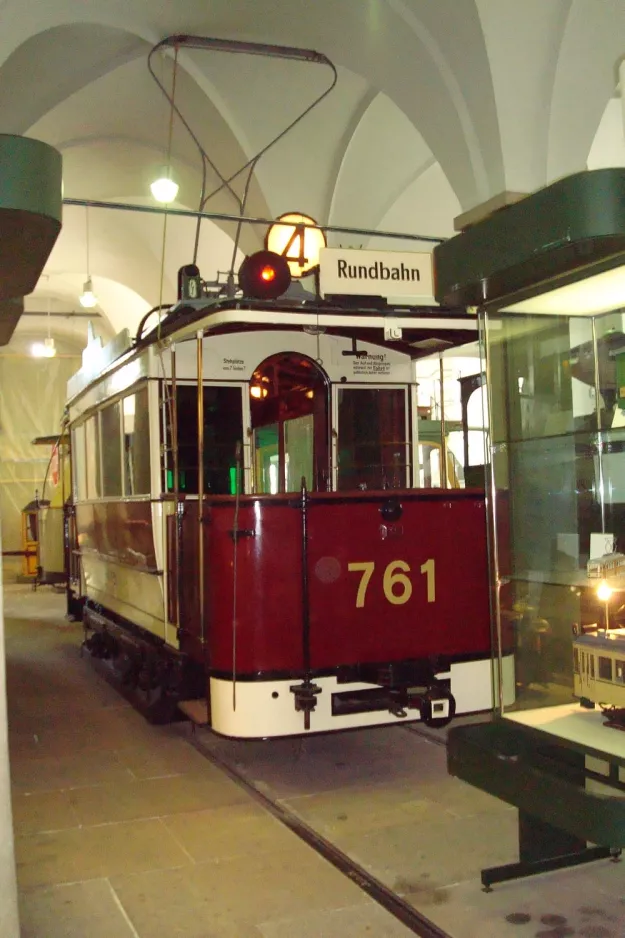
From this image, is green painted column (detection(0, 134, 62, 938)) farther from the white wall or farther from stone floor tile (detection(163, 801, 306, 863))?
stone floor tile (detection(163, 801, 306, 863))

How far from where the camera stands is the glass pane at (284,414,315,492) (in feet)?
22.2

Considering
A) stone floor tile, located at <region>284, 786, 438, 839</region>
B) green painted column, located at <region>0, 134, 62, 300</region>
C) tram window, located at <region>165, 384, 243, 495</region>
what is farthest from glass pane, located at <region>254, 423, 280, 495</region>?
green painted column, located at <region>0, 134, 62, 300</region>

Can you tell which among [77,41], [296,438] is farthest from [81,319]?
[296,438]

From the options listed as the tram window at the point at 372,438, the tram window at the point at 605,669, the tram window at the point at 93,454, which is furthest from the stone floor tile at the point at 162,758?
the tram window at the point at 605,669

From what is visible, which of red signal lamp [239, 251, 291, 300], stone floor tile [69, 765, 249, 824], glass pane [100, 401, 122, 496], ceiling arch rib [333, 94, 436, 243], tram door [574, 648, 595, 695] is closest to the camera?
tram door [574, 648, 595, 695]

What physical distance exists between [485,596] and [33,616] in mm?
10660

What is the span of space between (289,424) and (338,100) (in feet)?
19.6

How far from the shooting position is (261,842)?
464 cm

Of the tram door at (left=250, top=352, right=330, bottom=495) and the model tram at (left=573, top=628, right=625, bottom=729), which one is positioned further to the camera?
the tram door at (left=250, top=352, right=330, bottom=495)

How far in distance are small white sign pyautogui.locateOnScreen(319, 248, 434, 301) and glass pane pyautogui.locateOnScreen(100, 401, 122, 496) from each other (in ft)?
8.46

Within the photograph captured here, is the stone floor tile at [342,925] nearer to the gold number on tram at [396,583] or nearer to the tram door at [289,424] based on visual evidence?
the gold number on tram at [396,583]

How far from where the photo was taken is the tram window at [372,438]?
6684 mm

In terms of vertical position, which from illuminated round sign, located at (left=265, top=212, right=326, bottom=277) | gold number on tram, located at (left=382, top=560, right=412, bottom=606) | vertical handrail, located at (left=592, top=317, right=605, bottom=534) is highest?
illuminated round sign, located at (left=265, top=212, right=326, bottom=277)

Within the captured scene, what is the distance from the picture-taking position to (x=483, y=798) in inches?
206
